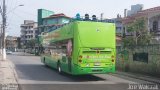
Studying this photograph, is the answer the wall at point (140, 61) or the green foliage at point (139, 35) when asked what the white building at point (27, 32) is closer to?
the green foliage at point (139, 35)

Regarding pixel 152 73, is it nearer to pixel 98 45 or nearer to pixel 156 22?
pixel 98 45

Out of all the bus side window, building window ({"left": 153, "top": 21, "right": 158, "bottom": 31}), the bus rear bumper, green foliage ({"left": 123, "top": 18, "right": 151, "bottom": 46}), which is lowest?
the bus rear bumper

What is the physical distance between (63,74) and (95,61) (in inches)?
169

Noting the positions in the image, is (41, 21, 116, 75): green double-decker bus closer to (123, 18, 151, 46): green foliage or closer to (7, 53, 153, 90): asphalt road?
(7, 53, 153, 90): asphalt road

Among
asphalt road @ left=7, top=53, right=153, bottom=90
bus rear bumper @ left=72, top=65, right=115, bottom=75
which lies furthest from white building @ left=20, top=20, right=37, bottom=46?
bus rear bumper @ left=72, top=65, right=115, bottom=75

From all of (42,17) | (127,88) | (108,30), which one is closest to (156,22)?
(108,30)

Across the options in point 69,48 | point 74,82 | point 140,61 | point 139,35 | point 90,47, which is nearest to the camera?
point 74,82

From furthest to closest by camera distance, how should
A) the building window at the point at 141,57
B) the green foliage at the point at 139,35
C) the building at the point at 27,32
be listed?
the building at the point at 27,32 → the green foliage at the point at 139,35 → the building window at the point at 141,57

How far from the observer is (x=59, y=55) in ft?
72.1

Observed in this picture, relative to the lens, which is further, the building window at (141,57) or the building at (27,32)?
the building at (27,32)

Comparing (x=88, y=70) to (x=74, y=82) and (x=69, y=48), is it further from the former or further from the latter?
(x=69, y=48)

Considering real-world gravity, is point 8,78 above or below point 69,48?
below

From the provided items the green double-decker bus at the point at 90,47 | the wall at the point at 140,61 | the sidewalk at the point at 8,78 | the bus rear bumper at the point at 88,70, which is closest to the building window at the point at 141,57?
the wall at the point at 140,61

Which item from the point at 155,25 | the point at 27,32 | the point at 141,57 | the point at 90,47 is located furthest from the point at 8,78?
the point at 27,32
